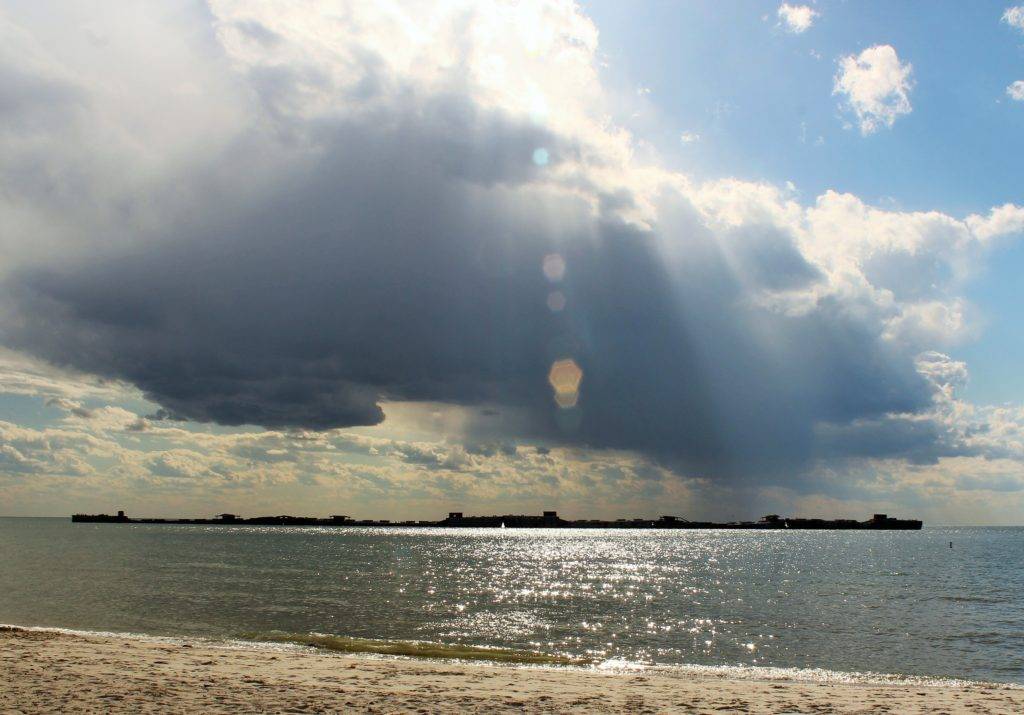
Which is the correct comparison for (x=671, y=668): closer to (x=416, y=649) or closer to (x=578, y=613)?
(x=416, y=649)

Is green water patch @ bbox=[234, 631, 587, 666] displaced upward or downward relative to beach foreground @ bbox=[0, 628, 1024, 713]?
downward

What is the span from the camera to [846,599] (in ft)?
237

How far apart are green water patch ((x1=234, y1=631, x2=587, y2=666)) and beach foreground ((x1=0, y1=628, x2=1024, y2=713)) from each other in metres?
3.49

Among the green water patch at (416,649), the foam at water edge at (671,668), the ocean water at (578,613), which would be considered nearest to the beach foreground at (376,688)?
the foam at water edge at (671,668)

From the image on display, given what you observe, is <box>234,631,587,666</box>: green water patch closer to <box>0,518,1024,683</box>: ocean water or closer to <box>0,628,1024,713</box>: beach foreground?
<box>0,518,1024,683</box>: ocean water

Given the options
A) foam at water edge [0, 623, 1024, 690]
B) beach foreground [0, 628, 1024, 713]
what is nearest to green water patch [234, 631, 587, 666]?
foam at water edge [0, 623, 1024, 690]

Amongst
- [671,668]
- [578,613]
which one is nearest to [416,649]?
[671,668]

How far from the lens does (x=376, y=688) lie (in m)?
26.6

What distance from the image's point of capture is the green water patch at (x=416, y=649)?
38.1 meters

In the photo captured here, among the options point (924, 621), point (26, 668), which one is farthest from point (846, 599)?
point (26, 668)

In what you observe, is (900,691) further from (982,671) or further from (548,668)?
(548,668)

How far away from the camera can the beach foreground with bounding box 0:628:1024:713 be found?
76.5 feet

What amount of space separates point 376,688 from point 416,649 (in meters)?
14.7

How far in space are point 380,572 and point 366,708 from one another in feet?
278
